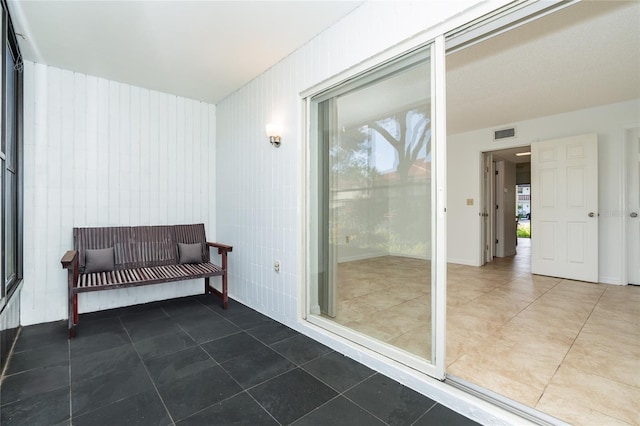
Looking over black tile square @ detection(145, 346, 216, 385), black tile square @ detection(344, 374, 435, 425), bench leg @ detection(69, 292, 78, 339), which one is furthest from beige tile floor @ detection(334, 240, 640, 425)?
bench leg @ detection(69, 292, 78, 339)

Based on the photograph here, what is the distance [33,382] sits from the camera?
1.92m

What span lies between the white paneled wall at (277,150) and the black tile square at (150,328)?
857 millimetres

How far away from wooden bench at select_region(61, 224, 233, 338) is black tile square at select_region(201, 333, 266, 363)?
0.86 meters

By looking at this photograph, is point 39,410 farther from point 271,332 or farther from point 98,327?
point 271,332

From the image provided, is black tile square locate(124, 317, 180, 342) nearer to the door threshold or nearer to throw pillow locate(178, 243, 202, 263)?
throw pillow locate(178, 243, 202, 263)

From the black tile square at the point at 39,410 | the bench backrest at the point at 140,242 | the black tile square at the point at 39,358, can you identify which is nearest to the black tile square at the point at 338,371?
the black tile square at the point at 39,410

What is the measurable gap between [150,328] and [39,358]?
30.5 inches

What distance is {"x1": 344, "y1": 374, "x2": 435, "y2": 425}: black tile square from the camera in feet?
5.24

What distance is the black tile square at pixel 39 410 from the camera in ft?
5.12

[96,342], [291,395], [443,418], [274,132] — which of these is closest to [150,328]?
[96,342]

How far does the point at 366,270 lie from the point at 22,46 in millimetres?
3689

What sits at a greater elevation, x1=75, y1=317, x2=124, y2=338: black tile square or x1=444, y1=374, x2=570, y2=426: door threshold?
x1=444, y1=374, x2=570, y2=426: door threshold

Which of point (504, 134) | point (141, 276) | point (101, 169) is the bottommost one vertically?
point (141, 276)

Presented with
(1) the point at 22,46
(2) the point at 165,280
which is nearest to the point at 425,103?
(2) the point at 165,280
